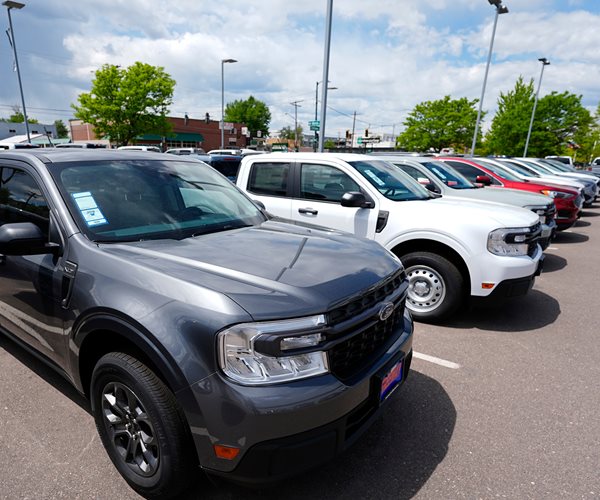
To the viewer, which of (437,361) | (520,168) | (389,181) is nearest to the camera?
(437,361)

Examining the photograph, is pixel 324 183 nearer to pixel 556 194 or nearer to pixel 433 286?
pixel 433 286

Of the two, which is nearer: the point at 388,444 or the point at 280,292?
the point at 280,292

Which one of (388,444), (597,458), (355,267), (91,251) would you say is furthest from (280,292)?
(597,458)

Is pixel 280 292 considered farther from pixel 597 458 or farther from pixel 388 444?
pixel 597 458

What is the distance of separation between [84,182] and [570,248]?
9.99 m

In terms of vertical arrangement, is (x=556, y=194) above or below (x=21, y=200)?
below

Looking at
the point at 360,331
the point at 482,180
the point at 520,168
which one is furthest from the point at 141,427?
the point at 520,168

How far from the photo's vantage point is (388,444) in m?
2.60

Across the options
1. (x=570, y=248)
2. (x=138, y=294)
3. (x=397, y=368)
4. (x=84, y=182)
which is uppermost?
(x=84, y=182)

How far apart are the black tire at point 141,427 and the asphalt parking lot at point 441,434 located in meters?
0.24

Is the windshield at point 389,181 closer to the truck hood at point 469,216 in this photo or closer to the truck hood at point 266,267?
the truck hood at point 469,216

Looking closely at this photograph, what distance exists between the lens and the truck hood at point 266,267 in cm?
185

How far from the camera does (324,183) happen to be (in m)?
5.31

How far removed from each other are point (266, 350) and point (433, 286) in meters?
3.25
